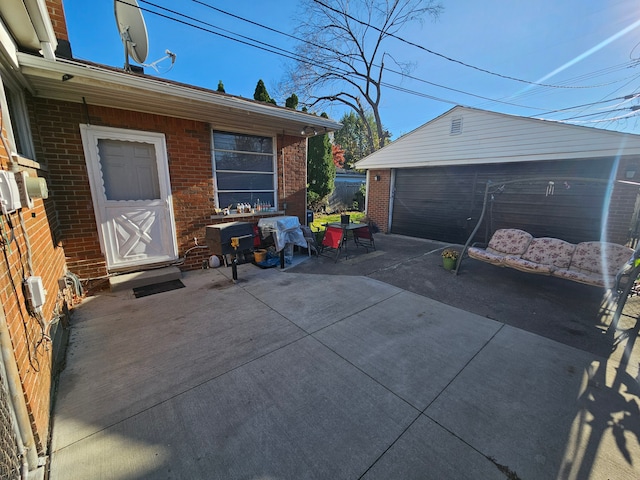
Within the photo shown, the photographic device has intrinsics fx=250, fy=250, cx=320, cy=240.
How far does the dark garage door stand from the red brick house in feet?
13.8

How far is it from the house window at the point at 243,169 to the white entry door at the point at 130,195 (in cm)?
106

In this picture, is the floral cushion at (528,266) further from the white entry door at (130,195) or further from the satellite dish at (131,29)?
the satellite dish at (131,29)

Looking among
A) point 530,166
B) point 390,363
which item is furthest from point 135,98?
point 530,166

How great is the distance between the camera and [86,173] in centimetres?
392

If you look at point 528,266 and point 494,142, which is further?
point 494,142

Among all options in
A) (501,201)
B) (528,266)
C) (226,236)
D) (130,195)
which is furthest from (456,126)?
(130,195)

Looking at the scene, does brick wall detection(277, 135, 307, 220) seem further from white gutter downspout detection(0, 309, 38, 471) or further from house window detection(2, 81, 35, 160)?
white gutter downspout detection(0, 309, 38, 471)

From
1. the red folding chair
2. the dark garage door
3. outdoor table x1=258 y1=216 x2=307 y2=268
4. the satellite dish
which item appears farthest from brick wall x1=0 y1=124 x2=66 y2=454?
the dark garage door

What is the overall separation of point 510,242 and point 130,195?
7.20 metres

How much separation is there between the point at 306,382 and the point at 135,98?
460 centimetres

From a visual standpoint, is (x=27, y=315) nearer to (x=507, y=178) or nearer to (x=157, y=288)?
(x=157, y=288)

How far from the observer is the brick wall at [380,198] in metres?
9.09

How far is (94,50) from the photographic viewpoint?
17.3 ft

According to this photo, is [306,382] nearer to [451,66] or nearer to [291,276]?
[291,276]
